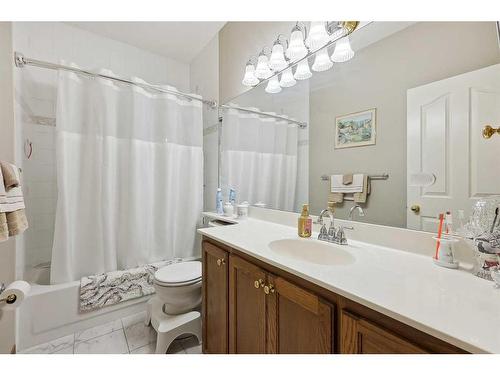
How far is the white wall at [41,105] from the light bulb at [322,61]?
2026 millimetres

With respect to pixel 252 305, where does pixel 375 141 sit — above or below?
above

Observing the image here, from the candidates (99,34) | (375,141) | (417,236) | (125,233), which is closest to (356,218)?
(417,236)

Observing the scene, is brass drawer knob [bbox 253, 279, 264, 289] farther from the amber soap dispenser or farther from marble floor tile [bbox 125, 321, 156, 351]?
marble floor tile [bbox 125, 321, 156, 351]

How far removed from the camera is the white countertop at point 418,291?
0.42m

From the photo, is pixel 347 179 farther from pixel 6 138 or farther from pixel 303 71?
pixel 6 138

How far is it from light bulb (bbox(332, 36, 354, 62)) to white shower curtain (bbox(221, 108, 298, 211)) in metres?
0.44

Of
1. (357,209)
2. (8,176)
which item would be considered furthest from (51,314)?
(357,209)

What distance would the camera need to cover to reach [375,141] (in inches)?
40.1

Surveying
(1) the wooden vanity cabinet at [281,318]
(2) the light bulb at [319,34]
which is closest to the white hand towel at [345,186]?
(1) the wooden vanity cabinet at [281,318]

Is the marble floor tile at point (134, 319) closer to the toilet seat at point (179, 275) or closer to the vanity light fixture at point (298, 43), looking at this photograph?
the toilet seat at point (179, 275)

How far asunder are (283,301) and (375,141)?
2.69 ft
